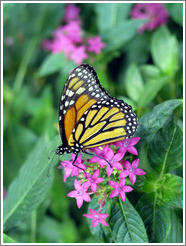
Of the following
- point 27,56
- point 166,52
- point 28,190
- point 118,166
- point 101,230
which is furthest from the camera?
point 27,56

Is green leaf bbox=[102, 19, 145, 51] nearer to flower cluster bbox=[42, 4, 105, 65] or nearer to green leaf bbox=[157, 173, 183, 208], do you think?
flower cluster bbox=[42, 4, 105, 65]

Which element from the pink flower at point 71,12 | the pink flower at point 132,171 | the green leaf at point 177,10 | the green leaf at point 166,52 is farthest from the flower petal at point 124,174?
the pink flower at point 71,12

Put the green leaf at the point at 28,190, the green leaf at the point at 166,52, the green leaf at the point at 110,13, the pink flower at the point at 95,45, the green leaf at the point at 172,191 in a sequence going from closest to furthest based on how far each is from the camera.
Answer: the green leaf at the point at 172,191 → the green leaf at the point at 28,190 → the green leaf at the point at 166,52 → the pink flower at the point at 95,45 → the green leaf at the point at 110,13

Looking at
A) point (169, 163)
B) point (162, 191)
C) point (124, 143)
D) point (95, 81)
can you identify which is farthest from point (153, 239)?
point (95, 81)

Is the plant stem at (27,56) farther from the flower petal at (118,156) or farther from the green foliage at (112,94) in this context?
the flower petal at (118,156)

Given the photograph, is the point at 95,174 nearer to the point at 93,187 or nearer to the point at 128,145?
the point at 93,187

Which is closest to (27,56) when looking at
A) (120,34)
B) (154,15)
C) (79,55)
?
(79,55)
